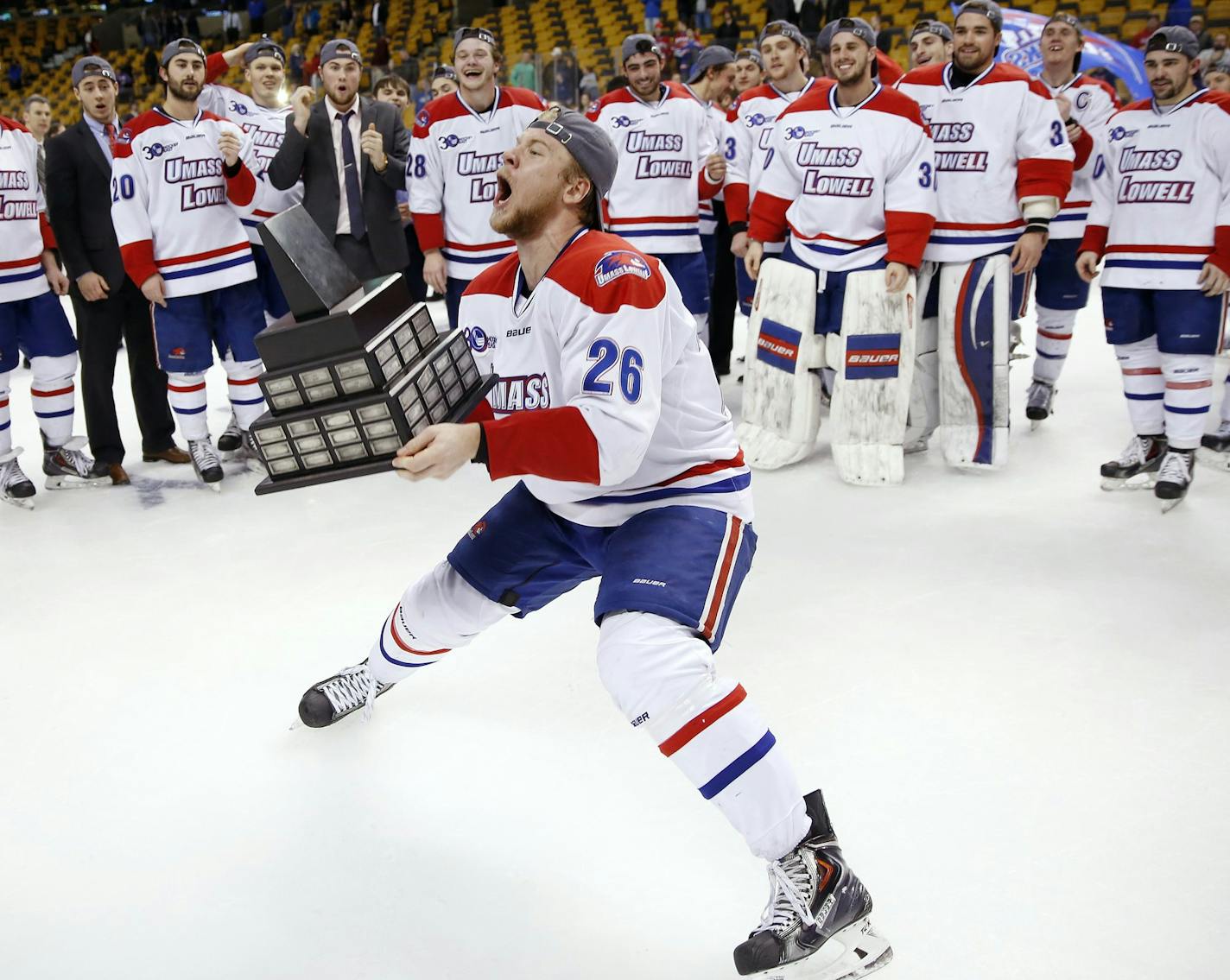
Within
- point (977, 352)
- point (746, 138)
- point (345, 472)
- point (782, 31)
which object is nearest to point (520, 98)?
point (746, 138)

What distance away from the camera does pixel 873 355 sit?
3842mm

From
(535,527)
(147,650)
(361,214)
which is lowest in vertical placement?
(147,650)

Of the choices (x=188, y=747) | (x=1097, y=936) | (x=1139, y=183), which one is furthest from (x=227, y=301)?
(x=1097, y=936)

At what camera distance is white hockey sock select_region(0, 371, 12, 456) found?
157 inches

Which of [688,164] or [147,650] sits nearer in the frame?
[147,650]

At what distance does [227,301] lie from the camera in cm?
411

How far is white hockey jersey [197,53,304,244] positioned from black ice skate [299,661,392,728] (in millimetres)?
A: 2594

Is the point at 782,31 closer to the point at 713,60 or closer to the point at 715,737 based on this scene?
the point at 713,60

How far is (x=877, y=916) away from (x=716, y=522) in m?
0.69

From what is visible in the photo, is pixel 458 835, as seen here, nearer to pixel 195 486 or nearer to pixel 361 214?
pixel 195 486

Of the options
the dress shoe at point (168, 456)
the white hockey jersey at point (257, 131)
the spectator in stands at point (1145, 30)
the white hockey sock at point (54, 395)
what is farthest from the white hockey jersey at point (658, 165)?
the spectator in stands at point (1145, 30)

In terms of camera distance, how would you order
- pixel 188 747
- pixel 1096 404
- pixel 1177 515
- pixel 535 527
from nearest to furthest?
pixel 535 527 → pixel 188 747 → pixel 1177 515 → pixel 1096 404

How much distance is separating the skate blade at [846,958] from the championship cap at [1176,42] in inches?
118

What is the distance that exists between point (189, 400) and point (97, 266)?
24.8 inches
